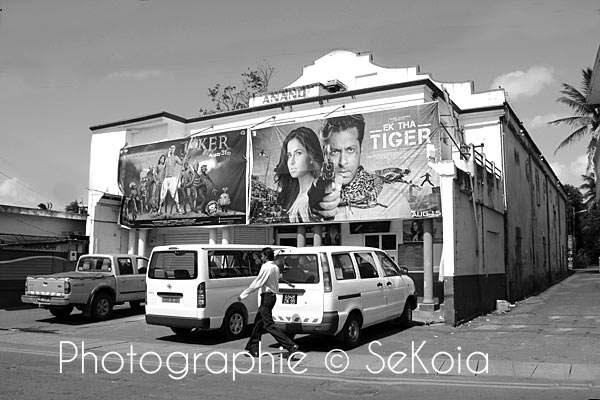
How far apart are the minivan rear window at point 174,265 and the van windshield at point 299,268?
1966 mm

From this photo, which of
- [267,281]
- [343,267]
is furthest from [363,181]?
[267,281]

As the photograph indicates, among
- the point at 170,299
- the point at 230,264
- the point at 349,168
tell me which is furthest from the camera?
the point at 349,168

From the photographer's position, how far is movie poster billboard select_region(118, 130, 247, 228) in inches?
818

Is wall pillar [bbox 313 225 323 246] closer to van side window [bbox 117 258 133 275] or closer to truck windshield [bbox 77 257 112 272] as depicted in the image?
van side window [bbox 117 258 133 275]

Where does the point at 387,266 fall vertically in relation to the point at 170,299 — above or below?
above

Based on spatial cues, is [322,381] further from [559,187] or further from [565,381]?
[559,187]

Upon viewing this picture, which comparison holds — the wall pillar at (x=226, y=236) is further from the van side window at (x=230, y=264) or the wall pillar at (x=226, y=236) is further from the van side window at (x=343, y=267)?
the van side window at (x=343, y=267)

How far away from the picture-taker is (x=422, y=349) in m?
10.9

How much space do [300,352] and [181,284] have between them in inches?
119

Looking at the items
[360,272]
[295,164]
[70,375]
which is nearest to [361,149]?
[295,164]

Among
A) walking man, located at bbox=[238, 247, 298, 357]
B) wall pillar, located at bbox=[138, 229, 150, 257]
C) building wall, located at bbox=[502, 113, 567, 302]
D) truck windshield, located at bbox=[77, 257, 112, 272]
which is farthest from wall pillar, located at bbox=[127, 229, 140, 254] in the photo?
walking man, located at bbox=[238, 247, 298, 357]

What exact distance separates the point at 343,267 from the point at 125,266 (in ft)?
27.6

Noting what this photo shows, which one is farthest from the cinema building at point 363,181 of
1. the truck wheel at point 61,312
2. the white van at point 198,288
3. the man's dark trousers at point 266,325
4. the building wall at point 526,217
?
the truck wheel at point 61,312

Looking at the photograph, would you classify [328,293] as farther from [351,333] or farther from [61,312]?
[61,312]
